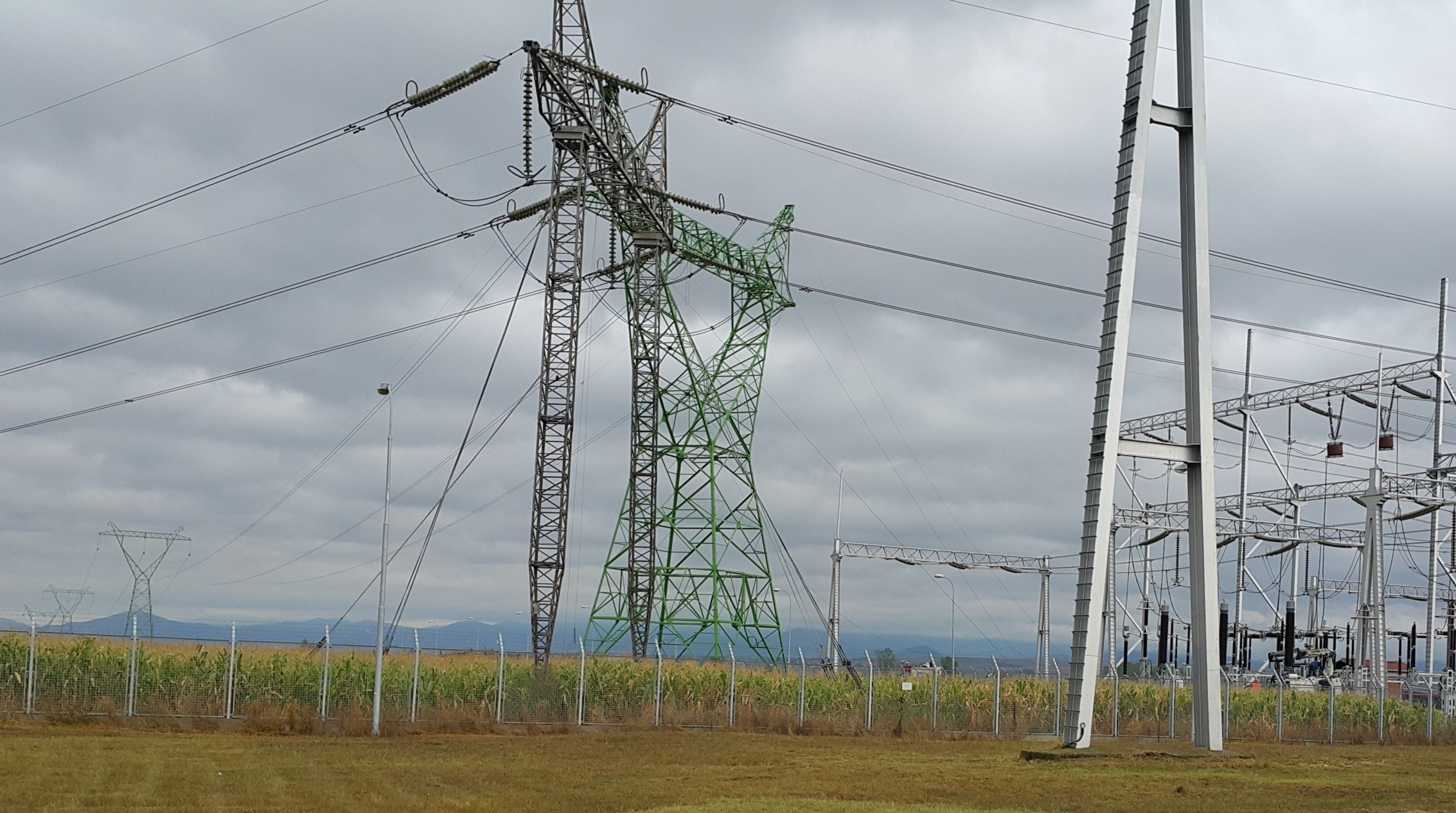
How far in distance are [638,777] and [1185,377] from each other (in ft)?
39.5

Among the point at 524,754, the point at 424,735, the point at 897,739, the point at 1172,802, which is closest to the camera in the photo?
the point at 1172,802

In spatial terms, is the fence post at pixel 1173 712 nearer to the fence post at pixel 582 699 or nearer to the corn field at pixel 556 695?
the corn field at pixel 556 695

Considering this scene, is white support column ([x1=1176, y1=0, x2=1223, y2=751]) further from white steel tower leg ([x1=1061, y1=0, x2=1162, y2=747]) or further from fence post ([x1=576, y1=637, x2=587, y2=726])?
fence post ([x1=576, y1=637, x2=587, y2=726])

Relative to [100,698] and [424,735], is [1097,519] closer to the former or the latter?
[424,735]

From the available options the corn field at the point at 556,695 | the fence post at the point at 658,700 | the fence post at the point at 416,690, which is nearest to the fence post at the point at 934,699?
the corn field at the point at 556,695

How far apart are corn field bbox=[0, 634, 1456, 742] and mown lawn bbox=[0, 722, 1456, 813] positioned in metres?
2.38

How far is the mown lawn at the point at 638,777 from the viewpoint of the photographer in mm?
18734

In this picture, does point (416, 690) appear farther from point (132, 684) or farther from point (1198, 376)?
point (1198, 376)

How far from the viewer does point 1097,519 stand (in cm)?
2327

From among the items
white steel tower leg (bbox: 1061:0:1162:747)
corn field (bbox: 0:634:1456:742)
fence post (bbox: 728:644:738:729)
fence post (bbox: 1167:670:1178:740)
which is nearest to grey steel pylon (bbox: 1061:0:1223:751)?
white steel tower leg (bbox: 1061:0:1162:747)

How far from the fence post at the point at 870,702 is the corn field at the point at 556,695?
80 millimetres

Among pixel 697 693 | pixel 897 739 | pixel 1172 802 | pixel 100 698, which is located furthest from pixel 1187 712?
pixel 100 698

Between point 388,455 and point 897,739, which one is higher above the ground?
point 388,455

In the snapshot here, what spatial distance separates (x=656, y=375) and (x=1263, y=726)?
23934 mm
